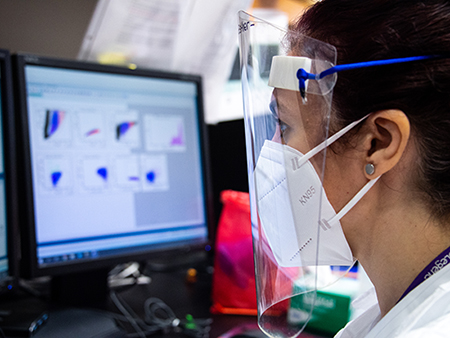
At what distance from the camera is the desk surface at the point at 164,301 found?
2.42ft

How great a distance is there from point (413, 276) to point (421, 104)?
23cm

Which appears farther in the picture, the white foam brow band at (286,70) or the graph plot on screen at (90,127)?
the graph plot on screen at (90,127)

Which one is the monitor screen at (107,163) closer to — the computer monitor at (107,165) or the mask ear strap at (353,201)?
the computer monitor at (107,165)

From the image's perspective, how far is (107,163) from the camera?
0.86 m

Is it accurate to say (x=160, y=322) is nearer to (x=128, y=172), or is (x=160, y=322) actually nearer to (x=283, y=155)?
(x=128, y=172)

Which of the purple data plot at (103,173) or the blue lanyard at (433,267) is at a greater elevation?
the purple data plot at (103,173)

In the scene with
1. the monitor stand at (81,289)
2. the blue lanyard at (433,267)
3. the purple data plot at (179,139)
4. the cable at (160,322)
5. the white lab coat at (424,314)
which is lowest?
the cable at (160,322)

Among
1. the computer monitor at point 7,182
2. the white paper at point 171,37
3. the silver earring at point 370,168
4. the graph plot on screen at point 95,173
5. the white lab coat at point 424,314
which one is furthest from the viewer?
the white paper at point 171,37

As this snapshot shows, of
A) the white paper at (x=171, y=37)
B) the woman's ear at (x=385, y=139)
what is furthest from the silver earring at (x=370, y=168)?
the white paper at (x=171, y=37)

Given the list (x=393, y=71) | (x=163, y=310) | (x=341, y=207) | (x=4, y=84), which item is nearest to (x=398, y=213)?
(x=341, y=207)

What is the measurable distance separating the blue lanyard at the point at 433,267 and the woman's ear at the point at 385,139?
0.13 meters

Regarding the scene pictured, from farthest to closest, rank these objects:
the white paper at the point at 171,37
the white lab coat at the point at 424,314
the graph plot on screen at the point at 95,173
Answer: the white paper at the point at 171,37 < the graph plot on screen at the point at 95,173 < the white lab coat at the point at 424,314

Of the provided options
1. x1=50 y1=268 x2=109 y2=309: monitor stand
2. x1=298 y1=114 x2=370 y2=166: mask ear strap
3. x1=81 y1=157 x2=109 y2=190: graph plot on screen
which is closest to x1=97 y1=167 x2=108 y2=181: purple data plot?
x1=81 y1=157 x2=109 y2=190: graph plot on screen

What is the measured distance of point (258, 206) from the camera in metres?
0.55
